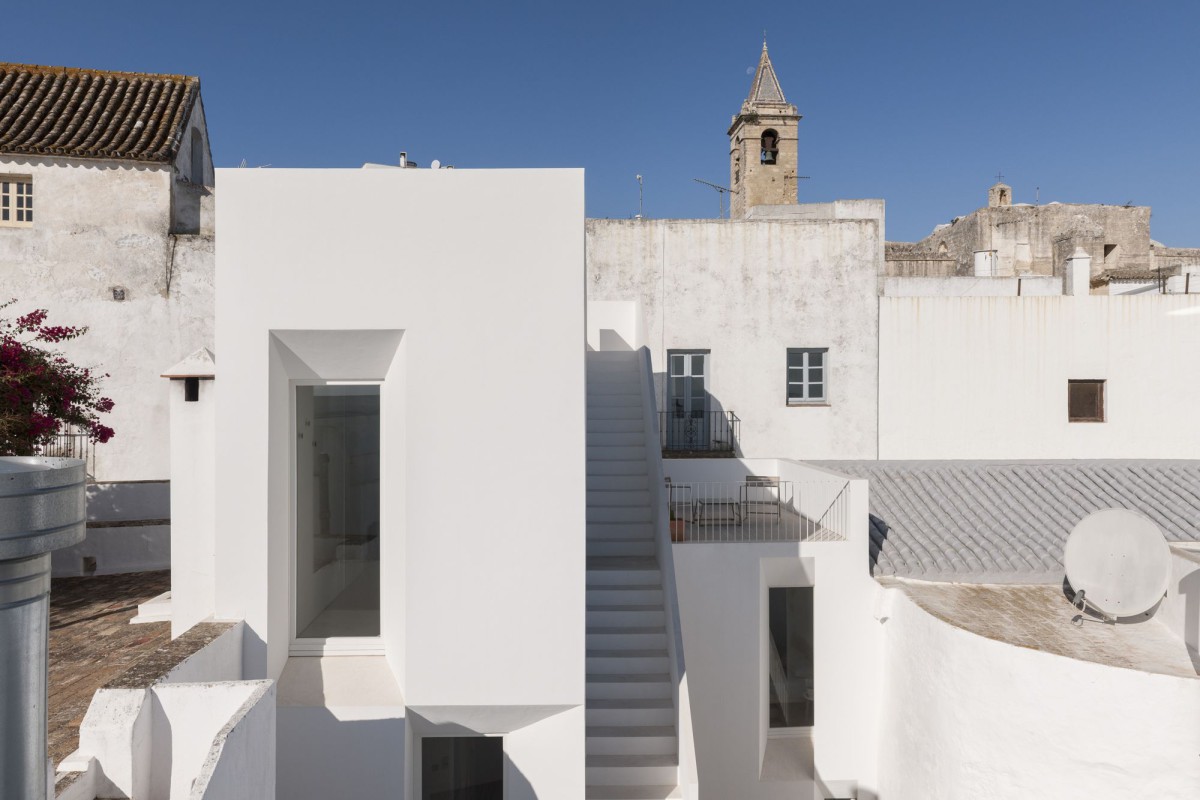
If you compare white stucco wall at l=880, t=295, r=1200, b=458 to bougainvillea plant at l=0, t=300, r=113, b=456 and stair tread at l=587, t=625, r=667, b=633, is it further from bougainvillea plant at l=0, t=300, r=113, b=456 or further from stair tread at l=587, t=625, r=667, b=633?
bougainvillea plant at l=0, t=300, r=113, b=456

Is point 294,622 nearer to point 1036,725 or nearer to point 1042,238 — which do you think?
point 1036,725

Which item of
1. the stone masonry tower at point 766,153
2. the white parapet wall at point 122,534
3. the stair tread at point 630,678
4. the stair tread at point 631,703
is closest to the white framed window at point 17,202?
the white parapet wall at point 122,534

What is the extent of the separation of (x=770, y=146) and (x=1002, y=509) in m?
18.7

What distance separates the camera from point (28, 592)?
2217 millimetres

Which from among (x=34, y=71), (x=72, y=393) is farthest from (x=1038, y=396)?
(x=34, y=71)

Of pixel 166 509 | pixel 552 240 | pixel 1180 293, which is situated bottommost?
pixel 166 509

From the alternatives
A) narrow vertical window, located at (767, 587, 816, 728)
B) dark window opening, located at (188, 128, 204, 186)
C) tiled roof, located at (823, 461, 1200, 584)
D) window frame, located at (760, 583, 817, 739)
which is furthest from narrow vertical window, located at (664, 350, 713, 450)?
dark window opening, located at (188, 128, 204, 186)

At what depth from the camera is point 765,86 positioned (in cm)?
2731

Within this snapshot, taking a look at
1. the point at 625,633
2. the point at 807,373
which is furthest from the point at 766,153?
the point at 625,633

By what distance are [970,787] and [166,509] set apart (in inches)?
513

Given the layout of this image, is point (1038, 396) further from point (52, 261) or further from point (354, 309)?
point (52, 261)

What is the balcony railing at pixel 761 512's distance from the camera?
977 cm

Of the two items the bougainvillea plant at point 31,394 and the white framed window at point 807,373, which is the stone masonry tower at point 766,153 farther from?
the bougainvillea plant at point 31,394

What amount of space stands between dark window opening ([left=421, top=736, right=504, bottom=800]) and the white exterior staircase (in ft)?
4.04
